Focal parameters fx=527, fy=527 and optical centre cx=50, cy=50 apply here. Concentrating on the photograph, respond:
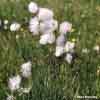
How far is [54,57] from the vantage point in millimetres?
5227

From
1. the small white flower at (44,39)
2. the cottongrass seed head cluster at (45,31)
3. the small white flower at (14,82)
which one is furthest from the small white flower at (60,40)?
the small white flower at (14,82)

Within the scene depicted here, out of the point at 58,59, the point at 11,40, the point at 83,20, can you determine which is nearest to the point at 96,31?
the point at 83,20

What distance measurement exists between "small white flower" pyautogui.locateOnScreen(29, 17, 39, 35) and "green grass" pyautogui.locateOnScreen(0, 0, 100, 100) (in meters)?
0.06

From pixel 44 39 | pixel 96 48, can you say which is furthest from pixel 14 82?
pixel 96 48

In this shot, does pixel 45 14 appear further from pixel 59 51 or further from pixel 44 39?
pixel 59 51

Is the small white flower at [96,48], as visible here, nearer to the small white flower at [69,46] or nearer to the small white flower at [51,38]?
the small white flower at [69,46]

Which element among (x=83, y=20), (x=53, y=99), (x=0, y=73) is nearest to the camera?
(x=53, y=99)

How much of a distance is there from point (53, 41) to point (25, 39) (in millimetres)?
286

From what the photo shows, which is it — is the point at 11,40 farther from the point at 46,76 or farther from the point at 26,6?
the point at 46,76

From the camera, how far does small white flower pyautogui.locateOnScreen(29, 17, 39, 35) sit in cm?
550

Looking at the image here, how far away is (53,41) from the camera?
5.38 metres

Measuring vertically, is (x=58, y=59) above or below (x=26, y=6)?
below

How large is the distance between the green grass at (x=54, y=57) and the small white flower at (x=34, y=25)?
6 cm

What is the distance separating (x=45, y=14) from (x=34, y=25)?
0.62 ft
